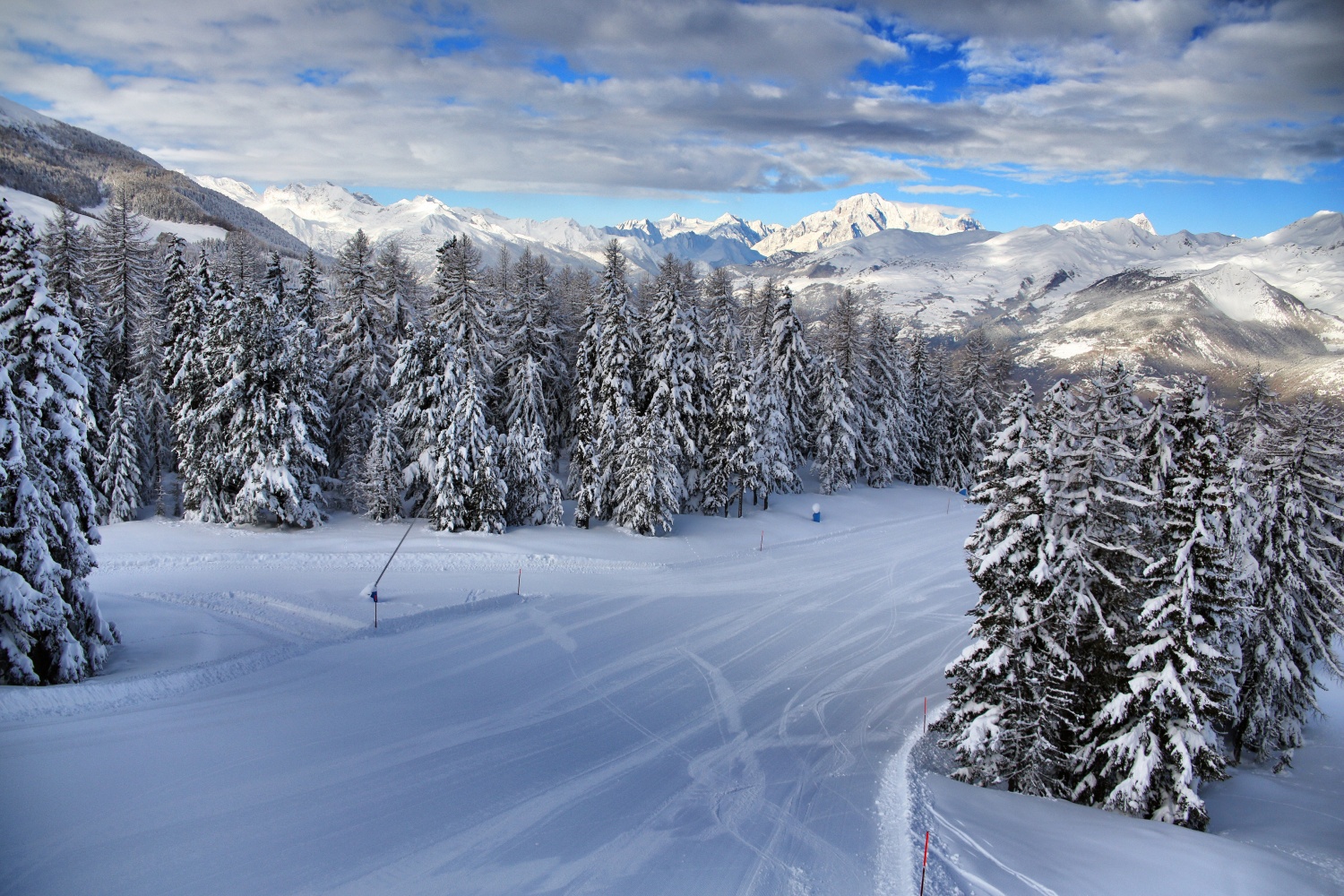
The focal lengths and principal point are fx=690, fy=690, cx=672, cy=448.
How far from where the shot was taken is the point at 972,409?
5619cm

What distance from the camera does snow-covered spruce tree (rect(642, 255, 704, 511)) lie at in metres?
37.3

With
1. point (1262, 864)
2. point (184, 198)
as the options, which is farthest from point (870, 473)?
point (184, 198)

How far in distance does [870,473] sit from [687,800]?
44.3 meters

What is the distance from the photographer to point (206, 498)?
3206 centimetres

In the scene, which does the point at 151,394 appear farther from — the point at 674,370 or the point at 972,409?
the point at 972,409

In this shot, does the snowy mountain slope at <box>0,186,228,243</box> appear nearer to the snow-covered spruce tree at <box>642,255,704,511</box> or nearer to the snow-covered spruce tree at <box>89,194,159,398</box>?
the snow-covered spruce tree at <box>89,194,159,398</box>

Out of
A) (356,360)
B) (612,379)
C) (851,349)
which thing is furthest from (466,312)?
(851,349)

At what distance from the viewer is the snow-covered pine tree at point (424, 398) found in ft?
107

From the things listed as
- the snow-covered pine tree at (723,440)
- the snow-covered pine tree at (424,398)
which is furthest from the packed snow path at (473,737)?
the snow-covered pine tree at (723,440)

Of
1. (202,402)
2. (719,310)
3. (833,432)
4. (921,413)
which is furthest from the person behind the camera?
(921,413)

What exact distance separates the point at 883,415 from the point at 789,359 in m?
10.2

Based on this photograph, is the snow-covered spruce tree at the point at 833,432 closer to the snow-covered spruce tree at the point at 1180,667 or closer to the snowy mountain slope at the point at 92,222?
the snow-covered spruce tree at the point at 1180,667

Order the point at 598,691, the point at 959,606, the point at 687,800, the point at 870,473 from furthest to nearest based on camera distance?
A: the point at 870,473
the point at 959,606
the point at 598,691
the point at 687,800

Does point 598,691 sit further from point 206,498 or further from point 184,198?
point 184,198
